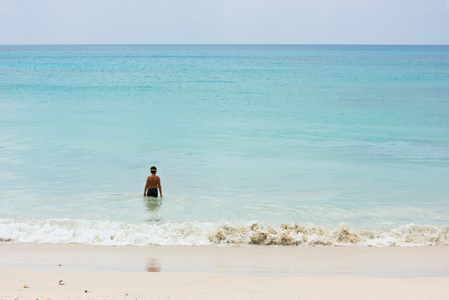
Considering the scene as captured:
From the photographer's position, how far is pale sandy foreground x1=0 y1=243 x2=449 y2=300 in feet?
20.2

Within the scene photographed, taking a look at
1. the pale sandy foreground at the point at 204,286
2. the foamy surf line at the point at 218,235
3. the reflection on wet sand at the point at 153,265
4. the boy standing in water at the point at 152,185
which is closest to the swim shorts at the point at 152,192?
the boy standing in water at the point at 152,185

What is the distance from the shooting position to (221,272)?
751cm

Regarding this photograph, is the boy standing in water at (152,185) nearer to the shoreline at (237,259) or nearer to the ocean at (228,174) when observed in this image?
the ocean at (228,174)

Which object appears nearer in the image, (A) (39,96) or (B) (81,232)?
(B) (81,232)

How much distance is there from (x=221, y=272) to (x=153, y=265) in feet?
4.19

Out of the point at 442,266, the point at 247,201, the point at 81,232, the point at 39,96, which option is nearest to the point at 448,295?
the point at 442,266

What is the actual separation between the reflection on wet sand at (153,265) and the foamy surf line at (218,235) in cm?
90

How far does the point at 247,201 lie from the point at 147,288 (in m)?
5.53

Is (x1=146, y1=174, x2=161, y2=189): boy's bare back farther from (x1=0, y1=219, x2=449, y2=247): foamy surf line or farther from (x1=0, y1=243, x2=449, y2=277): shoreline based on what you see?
(x1=0, y1=243, x2=449, y2=277): shoreline

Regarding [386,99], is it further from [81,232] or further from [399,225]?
[81,232]

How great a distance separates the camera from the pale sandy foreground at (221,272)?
6.17 meters

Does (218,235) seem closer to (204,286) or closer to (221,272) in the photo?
(221,272)

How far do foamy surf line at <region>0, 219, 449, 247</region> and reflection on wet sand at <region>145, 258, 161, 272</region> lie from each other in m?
0.90

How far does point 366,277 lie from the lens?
712 cm
